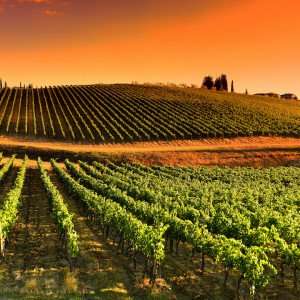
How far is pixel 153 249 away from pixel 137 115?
89974mm

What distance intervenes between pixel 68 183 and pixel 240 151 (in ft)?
137

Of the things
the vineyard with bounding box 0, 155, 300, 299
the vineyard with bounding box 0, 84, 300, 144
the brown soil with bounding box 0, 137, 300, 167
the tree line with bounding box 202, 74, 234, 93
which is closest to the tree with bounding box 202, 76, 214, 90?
the tree line with bounding box 202, 74, 234, 93

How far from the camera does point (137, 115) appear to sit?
112 meters

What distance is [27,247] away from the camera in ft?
95.8

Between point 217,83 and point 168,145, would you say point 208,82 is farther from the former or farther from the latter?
point 168,145

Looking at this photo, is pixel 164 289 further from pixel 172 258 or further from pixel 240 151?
pixel 240 151

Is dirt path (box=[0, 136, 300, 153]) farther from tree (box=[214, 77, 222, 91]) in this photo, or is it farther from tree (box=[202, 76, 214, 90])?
tree (box=[202, 76, 214, 90])

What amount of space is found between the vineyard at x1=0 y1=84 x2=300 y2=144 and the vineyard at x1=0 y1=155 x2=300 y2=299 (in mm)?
55070

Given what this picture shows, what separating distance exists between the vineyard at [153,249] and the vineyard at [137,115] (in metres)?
55.1

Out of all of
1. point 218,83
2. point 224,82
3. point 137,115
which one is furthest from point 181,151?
point 218,83

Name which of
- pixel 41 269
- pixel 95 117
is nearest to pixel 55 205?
pixel 41 269

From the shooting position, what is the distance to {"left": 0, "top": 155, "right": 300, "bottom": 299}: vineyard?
22594 millimetres

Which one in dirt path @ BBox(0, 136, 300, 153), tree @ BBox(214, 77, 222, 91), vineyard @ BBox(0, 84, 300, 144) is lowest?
dirt path @ BBox(0, 136, 300, 153)

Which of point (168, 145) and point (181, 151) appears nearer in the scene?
point (181, 151)
